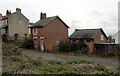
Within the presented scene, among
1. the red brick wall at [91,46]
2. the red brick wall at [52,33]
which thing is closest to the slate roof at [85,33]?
the red brick wall at [91,46]

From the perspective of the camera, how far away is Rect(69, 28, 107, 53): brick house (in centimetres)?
2609

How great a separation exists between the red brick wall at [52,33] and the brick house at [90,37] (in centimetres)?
282

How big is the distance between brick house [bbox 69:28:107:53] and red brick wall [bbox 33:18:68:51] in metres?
2.82

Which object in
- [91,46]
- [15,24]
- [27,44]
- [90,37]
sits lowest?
[91,46]

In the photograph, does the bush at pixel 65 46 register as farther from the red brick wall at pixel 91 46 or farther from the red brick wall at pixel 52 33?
the red brick wall at pixel 91 46

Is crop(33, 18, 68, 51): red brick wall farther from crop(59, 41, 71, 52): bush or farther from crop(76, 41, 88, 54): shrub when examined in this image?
crop(76, 41, 88, 54): shrub

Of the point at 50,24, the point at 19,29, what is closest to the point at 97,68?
the point at 50,24

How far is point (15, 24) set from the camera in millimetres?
36625

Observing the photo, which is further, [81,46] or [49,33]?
[49,33]

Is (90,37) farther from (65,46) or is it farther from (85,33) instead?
(65,46)

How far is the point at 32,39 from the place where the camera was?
100.0 ft

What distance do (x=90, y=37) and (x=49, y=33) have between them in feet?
27.9

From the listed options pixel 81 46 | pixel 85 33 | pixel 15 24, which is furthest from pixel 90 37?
pixel 15 24

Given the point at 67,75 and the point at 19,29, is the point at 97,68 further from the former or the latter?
the point at 19,29
